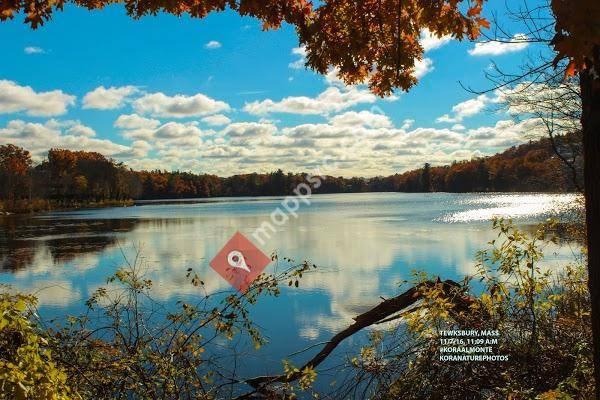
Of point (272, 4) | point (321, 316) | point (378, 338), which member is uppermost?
point (272, 4)

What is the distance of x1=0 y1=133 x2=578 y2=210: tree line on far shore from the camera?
68.2 metres

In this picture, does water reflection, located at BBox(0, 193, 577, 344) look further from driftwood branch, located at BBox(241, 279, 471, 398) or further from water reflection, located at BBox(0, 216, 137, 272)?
driftwood branch, located at BBox(241, 279, 471, 398)

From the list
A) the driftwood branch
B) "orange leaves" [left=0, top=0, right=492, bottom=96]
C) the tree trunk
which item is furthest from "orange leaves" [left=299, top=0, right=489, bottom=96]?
the driftwood branch

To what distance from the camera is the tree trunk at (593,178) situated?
9.10 feet

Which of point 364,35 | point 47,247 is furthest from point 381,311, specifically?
point 47,247

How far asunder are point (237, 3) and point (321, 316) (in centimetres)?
765

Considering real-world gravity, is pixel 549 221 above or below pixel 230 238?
above

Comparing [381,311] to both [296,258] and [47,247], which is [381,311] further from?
[47,247]

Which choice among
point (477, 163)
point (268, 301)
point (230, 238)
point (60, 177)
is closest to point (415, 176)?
point (477, 163)

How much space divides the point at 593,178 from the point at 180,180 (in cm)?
14021

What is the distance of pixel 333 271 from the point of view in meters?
15.2

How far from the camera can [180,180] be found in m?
138

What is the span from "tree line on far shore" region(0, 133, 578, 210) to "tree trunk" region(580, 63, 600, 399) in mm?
10905

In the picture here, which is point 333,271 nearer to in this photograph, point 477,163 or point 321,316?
point 321,316
